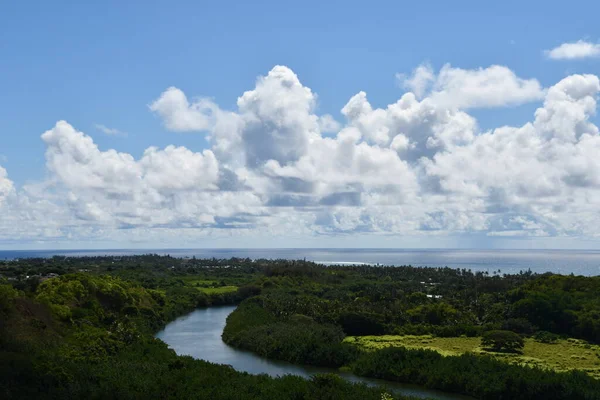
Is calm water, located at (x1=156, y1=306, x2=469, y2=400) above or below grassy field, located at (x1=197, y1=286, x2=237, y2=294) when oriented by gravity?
below

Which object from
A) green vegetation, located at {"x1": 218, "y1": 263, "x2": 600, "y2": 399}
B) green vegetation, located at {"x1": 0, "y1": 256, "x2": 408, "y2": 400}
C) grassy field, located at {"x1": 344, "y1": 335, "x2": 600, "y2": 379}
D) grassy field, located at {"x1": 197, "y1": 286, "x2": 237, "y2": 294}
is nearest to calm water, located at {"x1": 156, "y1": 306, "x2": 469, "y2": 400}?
green vegetation, located at {"x1": 218, "y1": 263, "x2": 600, "y2": 399}

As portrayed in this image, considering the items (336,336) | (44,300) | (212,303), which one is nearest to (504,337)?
(336,336)

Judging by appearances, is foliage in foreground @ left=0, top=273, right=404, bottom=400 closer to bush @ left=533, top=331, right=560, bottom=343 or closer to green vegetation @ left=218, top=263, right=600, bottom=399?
green vegetation @ left=218, top=263, right=600, bottom=399

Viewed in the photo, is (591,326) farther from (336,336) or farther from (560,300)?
(336,336)

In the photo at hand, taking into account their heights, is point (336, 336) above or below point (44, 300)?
below

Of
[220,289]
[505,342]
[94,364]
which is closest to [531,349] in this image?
[505,342]

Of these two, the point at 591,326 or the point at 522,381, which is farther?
the point at 591,326

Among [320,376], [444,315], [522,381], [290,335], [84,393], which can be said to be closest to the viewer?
[84,393]
